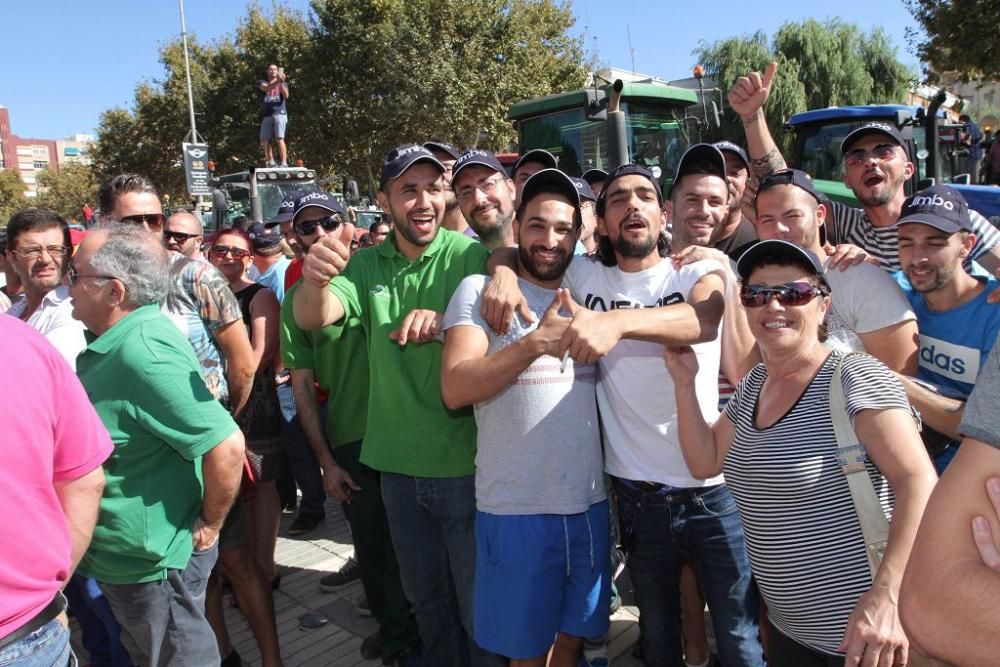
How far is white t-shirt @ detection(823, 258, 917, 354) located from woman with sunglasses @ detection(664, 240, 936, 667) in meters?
0.32

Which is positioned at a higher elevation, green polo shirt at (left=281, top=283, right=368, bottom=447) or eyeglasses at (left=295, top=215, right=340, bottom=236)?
eyeglasses at (left=295, top=215, right=340, bottom=236)

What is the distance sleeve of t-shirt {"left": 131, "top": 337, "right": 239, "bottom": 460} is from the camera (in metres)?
2.14

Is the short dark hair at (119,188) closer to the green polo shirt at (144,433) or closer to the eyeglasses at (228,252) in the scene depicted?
the eyeglasses at (228,252)

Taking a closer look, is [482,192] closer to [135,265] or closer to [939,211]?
[135,265]

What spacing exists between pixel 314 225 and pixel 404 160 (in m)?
1.25

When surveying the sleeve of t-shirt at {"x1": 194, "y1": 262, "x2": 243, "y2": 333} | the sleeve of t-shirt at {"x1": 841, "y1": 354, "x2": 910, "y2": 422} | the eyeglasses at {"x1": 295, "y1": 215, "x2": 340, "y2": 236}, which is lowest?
the sleeve of t-shirt at {"x1": 841, "y1": 354, "x2": 910, "y2": 422}

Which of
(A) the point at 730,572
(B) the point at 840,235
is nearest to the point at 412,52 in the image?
(B) the point at 840,235

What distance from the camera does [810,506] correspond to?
180 centimetres

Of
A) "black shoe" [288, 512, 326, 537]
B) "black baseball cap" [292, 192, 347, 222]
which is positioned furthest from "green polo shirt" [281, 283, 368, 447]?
"black shoe" [288, 512, 326, 537]

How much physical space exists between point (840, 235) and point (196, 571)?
10.9ft

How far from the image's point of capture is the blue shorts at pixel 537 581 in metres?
2.23

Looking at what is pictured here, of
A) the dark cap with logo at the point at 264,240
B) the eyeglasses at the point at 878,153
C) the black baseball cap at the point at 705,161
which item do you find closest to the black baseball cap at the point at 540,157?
the black baseball cap at the point at 705,161

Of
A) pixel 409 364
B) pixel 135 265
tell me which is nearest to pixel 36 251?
pixel 135 265

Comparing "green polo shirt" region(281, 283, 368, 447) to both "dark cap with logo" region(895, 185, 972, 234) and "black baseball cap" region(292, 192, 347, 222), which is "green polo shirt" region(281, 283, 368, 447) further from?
"dark cap with logo" region(895, 185, 972, 234)
